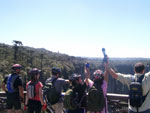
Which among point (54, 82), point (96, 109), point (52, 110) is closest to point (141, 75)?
point (96, 109)

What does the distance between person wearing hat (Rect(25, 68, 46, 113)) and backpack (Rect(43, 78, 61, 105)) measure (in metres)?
0.14

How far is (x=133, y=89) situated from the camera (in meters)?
3.32

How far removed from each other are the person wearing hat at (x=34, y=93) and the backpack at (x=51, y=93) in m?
0.14

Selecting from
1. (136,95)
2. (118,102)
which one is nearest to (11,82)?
(118,102)

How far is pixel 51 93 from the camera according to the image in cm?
435

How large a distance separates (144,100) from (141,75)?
0.44 metres

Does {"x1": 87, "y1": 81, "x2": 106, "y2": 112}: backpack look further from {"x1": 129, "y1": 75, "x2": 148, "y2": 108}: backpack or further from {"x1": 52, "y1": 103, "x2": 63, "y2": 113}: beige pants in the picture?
{"x1": 52, "y1": 103, "x2": 63, "y2": 113}: beige pants

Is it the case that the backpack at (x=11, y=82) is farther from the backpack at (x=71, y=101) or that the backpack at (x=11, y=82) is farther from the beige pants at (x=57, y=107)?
the backpack at (x=71, y=101)

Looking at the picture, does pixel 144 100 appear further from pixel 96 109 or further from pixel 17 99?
pixel 17 99

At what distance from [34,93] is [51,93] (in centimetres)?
41

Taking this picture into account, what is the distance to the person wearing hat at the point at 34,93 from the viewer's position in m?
4.36

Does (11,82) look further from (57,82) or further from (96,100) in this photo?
(96,100)

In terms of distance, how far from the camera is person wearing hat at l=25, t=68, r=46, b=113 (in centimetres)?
436

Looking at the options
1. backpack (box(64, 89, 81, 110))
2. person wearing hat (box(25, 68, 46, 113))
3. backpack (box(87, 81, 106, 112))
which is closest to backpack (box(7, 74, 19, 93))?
person wearing hat (box(25, 68, 46, 113))
